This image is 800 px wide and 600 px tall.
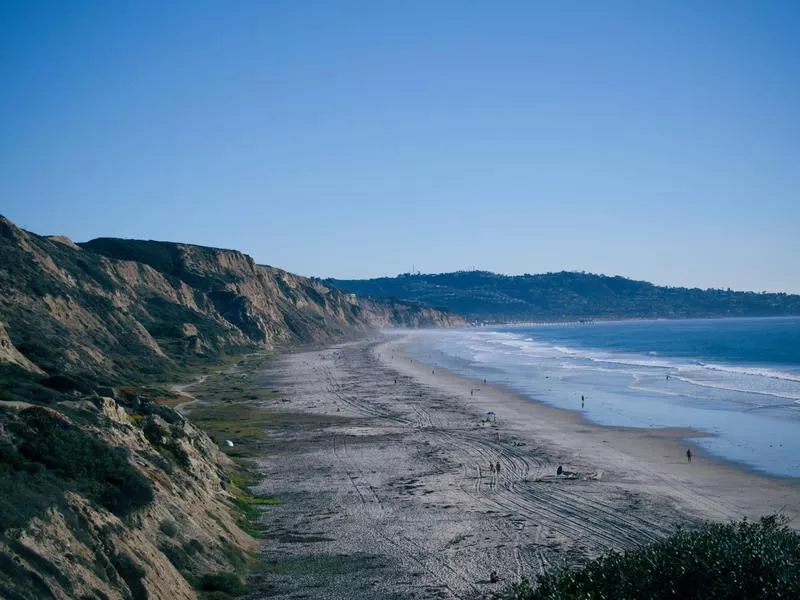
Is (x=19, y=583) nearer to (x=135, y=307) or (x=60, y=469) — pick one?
(x=60, y=469)

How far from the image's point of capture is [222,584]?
54.0 ft

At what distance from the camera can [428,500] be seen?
2594 cm

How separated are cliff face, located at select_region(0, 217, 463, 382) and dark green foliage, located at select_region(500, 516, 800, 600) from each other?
29541 mm

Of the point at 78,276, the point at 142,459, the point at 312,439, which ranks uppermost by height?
the point at 78,276

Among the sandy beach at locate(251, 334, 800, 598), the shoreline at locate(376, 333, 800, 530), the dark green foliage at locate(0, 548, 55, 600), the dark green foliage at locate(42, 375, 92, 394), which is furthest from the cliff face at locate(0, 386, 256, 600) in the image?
the shoreline at locate(376, 333, 800, 530)

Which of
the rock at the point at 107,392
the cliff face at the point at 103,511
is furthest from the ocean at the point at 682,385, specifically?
the rock at the point at 107,392

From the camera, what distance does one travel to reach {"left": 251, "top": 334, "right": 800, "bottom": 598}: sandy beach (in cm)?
1911

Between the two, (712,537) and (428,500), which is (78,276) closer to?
(428,500)

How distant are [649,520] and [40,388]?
21.9 metres

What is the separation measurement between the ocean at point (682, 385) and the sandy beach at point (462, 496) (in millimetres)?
3096

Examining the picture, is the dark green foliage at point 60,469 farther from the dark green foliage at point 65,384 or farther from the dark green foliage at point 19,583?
the dark green foliage at point 65,384

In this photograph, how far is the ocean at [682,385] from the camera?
3818cm

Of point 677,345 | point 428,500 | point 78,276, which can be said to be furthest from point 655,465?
point 677,345

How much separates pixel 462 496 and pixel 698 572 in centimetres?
1579
